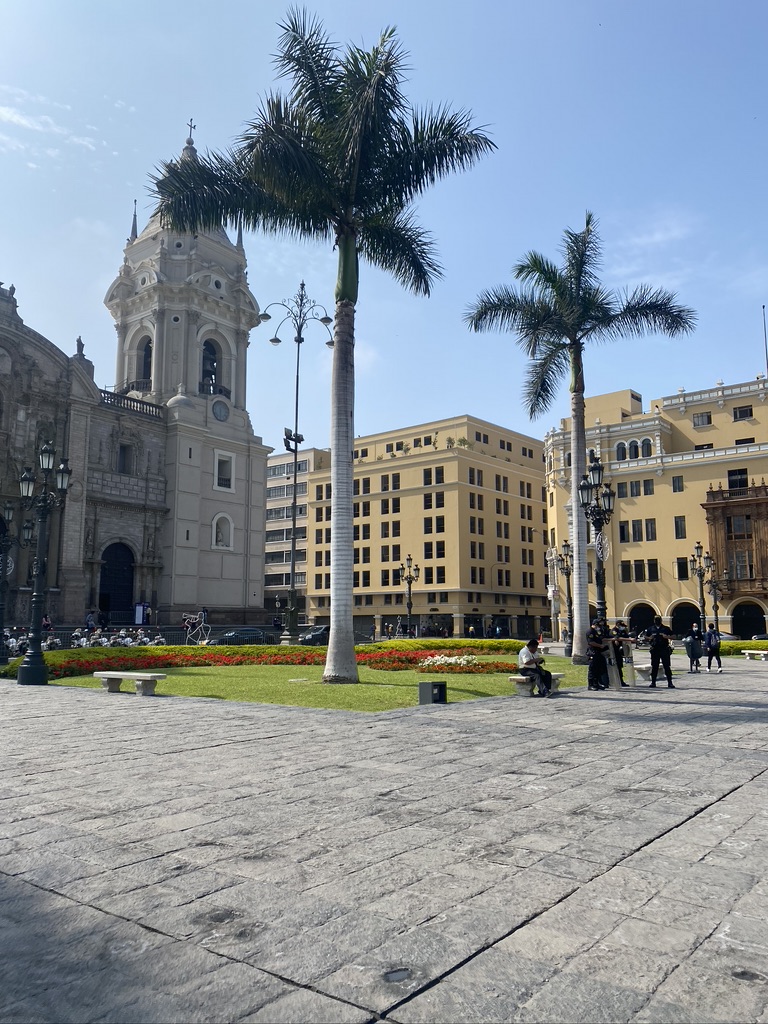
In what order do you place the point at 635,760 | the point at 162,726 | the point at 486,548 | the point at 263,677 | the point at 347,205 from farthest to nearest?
the point at 486,548
the point at 263,677
the point at 347,205
the point at 162,726
the point at 635,760

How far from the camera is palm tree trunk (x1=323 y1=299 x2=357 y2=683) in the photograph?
17531 millimetres

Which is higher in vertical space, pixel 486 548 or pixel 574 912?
pixel 486 548

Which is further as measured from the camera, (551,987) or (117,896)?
(117,896)

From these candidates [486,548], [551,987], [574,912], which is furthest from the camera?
[486,548]

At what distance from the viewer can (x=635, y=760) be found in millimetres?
8562

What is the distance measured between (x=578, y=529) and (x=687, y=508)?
35.4 metres

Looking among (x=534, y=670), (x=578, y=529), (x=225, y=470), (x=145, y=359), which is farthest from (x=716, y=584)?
(x=145, y=359)

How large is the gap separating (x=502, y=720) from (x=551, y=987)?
29.0 ft

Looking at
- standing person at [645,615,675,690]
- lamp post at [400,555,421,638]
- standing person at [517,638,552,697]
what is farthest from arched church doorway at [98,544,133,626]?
standing person at [517,638,552,697]

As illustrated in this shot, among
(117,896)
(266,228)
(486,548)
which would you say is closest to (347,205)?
(266,228)

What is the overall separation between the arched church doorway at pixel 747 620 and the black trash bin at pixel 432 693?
45.5 m

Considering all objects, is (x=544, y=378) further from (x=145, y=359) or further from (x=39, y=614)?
(x=145, y=359)

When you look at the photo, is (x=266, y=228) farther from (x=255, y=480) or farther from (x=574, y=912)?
(x=255, y=480)

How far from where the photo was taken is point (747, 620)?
53.6 metres
